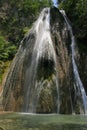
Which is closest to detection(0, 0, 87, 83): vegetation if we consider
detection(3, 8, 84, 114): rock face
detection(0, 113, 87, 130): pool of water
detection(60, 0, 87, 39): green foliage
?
detection(60, 0, 87, 39): green foliage

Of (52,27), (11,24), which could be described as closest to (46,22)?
(52,27)

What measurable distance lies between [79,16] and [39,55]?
24.6 feet

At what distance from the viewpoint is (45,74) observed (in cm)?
2473

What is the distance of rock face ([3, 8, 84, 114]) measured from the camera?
Result: 2403cm

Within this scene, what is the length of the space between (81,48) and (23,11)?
50.7 ft

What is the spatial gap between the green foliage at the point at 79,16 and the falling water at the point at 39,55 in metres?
3.76

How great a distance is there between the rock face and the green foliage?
10.6 feet

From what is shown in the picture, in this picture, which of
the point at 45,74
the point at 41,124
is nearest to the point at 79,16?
the point at 45,74

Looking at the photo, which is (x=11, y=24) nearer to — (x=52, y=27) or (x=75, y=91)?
(x=52, y=27)

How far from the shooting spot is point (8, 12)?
43.5 metres

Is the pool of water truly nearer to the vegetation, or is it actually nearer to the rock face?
the rock face

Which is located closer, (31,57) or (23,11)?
(31,57)

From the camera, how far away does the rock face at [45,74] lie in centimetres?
2403

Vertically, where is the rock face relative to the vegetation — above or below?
below
